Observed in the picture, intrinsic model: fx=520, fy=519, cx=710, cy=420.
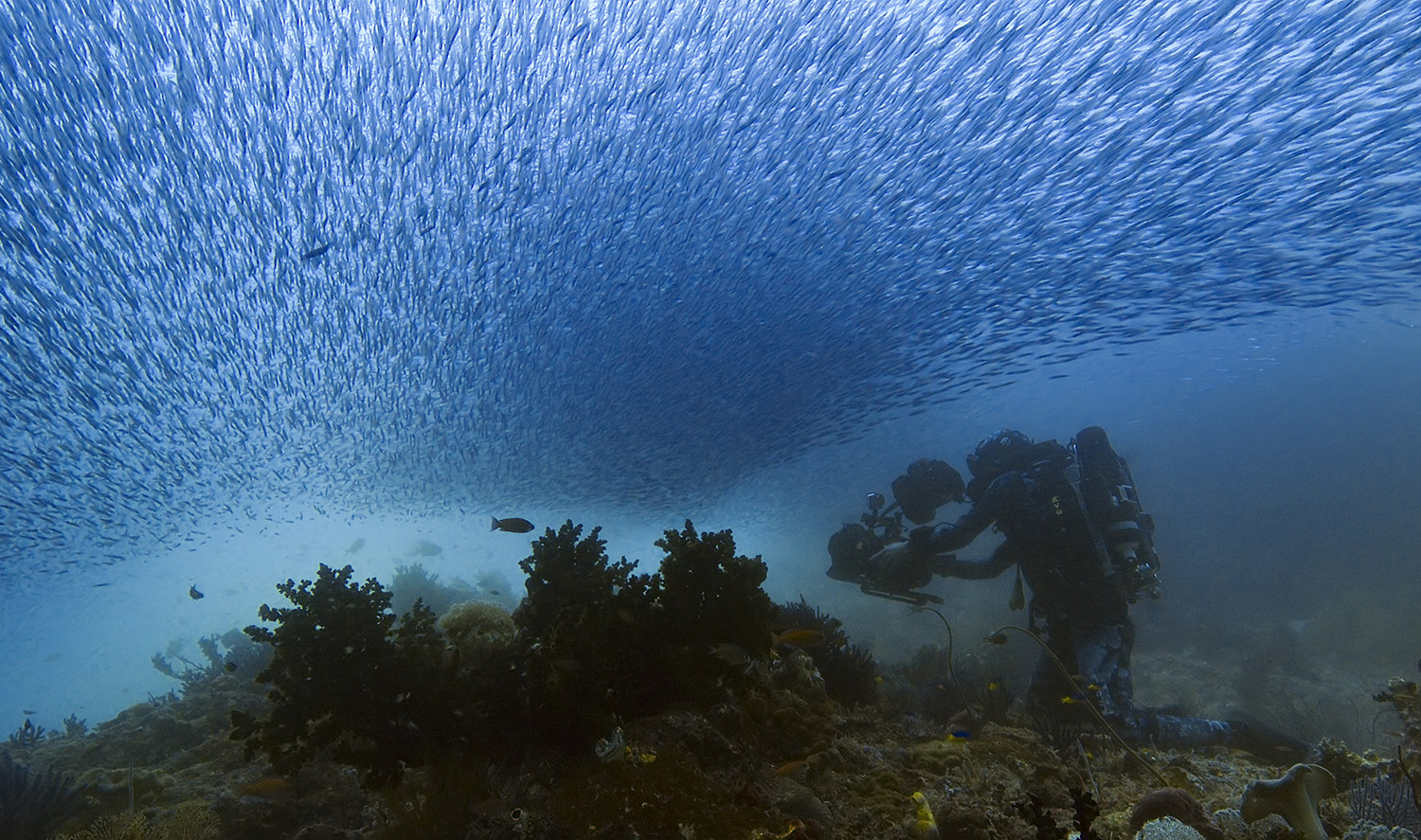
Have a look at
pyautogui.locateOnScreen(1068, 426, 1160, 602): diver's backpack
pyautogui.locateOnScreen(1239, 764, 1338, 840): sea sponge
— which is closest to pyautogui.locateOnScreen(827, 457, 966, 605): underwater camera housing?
pyautogui.locateOnScreen(1068, 426, 1160, 602): diver's backpack

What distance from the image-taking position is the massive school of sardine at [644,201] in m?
7.83

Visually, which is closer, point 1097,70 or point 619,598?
point 619,598

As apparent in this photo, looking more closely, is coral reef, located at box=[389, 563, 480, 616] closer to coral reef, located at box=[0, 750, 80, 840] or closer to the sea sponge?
coral reef, located at box=[0, 750, 80, 840]

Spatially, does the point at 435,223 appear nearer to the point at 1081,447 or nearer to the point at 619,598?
the point at 619,598

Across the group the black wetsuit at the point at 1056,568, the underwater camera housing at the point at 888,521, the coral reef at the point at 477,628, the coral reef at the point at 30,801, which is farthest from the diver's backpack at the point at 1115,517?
the coral reef at the point at 30,801

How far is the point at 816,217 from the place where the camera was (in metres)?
11.4

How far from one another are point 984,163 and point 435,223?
35.9 feet

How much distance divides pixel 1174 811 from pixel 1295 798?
0.70 m

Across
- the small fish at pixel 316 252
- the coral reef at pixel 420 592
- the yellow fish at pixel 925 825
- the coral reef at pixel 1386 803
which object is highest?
the small fish at pixel 316 252

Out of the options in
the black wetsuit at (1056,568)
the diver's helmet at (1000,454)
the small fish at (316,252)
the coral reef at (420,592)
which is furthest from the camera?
the coral reef at (420,592)

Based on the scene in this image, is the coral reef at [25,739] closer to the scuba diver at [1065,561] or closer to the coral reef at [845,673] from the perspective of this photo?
the coral reef at [845,673]

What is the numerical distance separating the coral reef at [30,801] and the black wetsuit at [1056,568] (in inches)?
424

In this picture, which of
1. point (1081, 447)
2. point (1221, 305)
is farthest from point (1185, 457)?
point (1081, 447)

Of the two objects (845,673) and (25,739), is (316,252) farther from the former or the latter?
(25,739)
